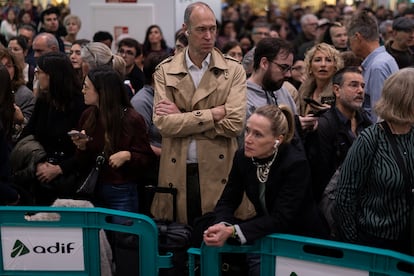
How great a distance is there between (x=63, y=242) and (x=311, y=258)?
4.66 feet

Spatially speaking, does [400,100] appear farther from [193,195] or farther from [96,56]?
[96,56]

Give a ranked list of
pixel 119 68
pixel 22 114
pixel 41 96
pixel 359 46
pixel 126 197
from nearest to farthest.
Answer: pixel 126 197
pixel 41 96
pixel 22 114
pixel 119 68
pixel 359 46

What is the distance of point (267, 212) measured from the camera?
3492 millimetres

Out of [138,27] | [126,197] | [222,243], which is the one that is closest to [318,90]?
[126,197]

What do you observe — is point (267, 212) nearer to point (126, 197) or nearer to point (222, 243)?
point (222, 243)

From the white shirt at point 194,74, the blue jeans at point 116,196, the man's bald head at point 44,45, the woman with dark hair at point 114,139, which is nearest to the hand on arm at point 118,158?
the woman with dark hair at point 114,139

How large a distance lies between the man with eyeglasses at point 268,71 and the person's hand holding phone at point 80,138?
1.13 meters

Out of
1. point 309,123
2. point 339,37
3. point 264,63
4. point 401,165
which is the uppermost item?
point 339,37

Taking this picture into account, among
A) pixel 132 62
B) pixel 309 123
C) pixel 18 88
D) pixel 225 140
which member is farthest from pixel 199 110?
pixel 132 62

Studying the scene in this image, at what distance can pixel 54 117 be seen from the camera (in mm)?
4734

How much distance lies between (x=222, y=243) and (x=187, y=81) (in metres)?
1.34

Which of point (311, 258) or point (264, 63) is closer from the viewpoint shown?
point (311, 258)

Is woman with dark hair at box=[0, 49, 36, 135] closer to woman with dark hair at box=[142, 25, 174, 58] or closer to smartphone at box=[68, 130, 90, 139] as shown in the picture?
smartphone at box=[68, 130, 90, 139]

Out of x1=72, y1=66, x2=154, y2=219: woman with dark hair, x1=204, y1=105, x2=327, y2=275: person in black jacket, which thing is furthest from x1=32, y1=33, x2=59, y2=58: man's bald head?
x1=204, y1=105, x2=327, y2=275: person in black jacket
